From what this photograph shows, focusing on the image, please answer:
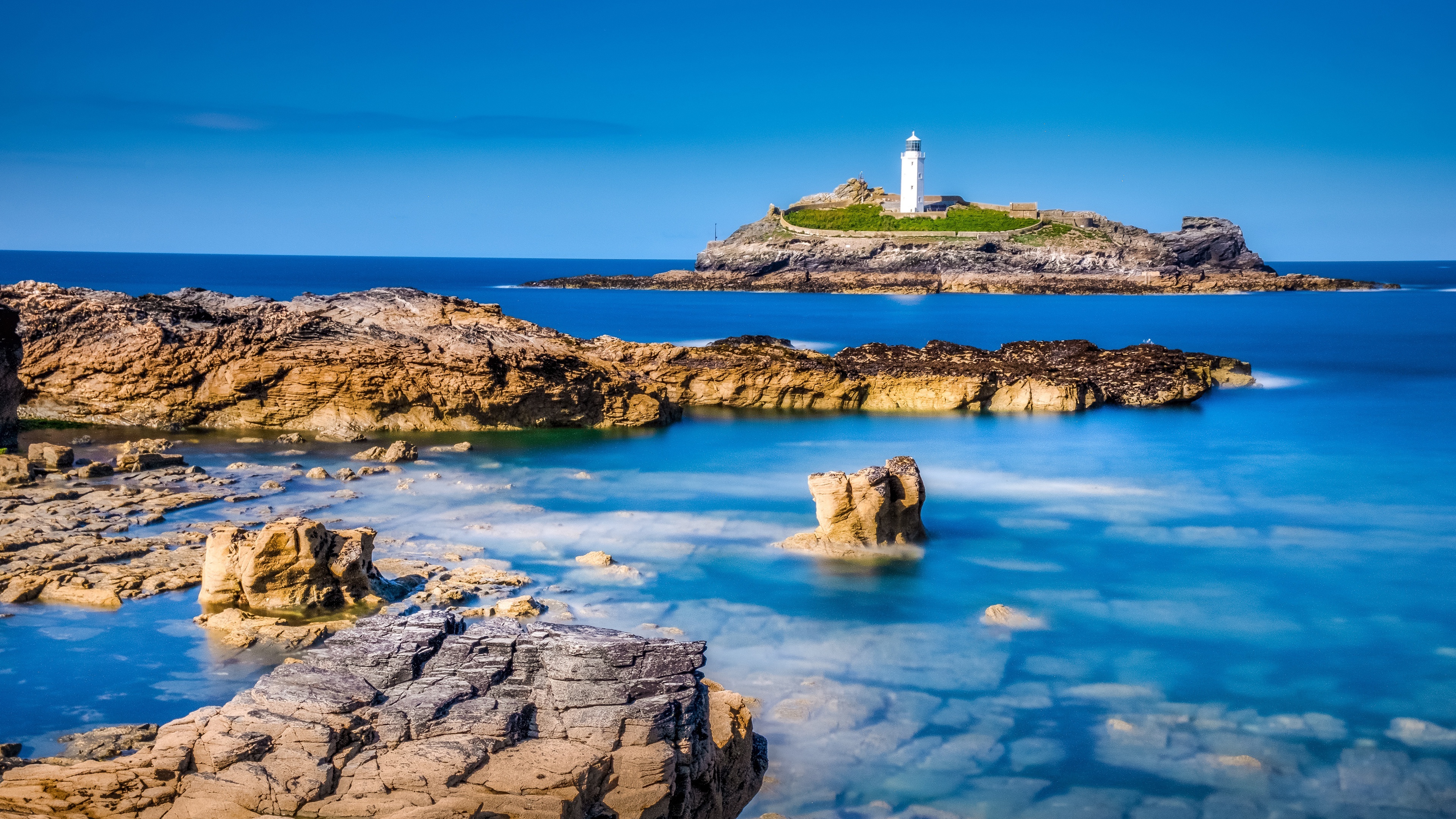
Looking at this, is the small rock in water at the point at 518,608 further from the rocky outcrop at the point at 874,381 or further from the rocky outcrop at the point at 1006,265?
the rocky outcrop at the point at 1006,265

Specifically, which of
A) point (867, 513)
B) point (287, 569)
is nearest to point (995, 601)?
point (867, 513)

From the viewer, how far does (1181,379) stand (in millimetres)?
24453

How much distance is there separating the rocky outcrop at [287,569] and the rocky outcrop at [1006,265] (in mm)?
77748

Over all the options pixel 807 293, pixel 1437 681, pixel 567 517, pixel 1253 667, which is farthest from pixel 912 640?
pixel 807 293

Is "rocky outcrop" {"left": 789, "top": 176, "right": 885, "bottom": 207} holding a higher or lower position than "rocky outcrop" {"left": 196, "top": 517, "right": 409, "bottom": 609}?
higher

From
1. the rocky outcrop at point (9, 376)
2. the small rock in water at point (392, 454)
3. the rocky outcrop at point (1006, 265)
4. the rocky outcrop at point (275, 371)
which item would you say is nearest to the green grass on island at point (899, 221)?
the rocky outcrop at point (1006, 265)

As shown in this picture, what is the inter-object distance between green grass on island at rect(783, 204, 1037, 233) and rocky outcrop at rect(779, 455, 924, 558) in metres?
85.7

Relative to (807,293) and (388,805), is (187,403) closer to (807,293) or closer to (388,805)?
(388,805)

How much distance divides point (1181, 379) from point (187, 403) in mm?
20378

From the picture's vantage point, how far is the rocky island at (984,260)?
283 ft

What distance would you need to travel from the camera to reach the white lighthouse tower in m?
104

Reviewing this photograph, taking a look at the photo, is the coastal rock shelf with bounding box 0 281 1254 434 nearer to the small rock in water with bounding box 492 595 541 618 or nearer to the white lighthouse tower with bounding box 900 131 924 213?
the small rock in water with bounding box 492 595 541 618

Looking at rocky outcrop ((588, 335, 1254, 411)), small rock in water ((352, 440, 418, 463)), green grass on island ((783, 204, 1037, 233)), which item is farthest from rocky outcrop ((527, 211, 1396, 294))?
small rock in water ((352, 440, 418, 463))

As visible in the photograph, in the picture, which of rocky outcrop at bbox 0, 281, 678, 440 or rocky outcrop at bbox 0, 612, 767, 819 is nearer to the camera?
rocky outcrop at bbox 0, 612, 767, 819
